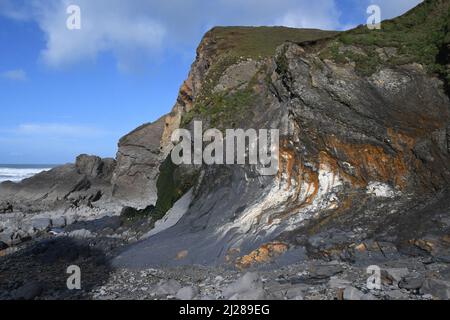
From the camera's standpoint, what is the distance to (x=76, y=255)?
14.2 m

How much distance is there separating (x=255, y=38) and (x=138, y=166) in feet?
46.8

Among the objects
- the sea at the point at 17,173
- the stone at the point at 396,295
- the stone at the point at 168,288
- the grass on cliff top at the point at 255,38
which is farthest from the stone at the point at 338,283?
the sea at the point at 17,173

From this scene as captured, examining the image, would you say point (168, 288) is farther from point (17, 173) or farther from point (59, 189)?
point (17, 173)

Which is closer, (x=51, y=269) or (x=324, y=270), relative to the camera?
(x=324, y=270)

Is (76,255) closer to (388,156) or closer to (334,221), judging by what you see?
(334,221)

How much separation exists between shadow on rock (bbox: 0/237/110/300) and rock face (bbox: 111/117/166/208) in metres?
16.7

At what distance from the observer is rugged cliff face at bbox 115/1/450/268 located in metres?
10.4

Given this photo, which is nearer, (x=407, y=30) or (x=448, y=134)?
(x=448, y=134)

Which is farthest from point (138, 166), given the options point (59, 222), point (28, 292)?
point (28, 292)

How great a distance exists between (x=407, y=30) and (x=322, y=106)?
4213 millimetres

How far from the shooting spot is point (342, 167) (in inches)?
460

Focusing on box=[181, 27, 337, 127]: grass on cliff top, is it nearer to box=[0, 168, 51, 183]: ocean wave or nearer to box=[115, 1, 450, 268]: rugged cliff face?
box=[115, 1, 450, 268]: rugged cliff face

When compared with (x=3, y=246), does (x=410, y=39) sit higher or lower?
higher

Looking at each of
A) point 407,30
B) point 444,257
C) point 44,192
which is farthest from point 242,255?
point 44,192
